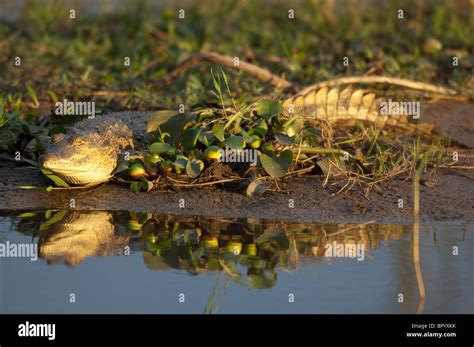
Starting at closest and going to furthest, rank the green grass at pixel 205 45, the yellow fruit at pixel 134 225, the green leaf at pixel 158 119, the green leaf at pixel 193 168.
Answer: the yellow fruit at pixel 134 225
the green leaf at pixel 193 168
the green leaf at pixel 158 119
the green grass at pixel 205 45

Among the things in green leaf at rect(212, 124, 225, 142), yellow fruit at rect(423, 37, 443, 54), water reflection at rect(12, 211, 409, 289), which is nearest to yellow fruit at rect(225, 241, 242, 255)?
water reflection at rect(12, 211, 409, 289)

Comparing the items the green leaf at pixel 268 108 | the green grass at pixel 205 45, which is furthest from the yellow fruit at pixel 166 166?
the green grass at pixel 205 45

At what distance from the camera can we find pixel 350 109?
6375mm

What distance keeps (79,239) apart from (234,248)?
0.77 metres

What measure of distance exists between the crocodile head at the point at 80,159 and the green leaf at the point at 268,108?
2.82ft

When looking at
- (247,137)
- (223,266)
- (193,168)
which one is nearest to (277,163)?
(247,137)

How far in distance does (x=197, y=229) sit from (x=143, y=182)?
63 centimetres

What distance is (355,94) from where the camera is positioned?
6480mm

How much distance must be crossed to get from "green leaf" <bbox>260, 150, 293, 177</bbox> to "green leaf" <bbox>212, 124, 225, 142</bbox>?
0.24 metres

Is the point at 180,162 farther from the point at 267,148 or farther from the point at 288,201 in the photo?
the point at 288,201

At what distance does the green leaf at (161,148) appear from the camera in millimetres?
5395

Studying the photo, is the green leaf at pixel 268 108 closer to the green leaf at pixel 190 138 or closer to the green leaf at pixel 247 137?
the green leaf at pixel 247 137
